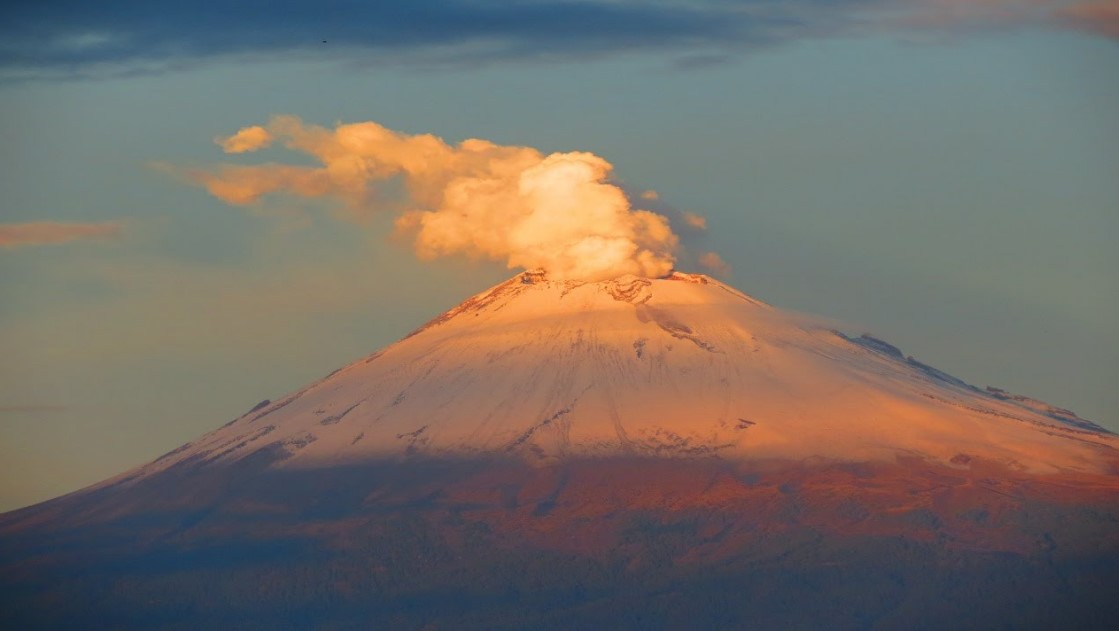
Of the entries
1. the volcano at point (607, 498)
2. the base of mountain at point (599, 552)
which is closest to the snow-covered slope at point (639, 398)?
the volcano at point (607, 498)

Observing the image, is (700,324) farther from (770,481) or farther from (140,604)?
(140,604)

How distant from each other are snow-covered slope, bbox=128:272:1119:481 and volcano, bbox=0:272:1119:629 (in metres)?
0.18

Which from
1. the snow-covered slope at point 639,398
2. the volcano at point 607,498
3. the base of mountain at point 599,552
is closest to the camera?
the base of mountain at point 599,552

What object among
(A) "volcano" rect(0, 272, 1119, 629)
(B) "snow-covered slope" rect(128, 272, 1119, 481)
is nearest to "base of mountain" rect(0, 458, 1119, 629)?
(A) "volcano" rect(0, 272, 1119, 629)

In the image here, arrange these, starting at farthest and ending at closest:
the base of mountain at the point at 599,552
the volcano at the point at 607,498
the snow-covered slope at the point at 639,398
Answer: the snow-covered slope at the point at 639,398 → the volcano at the point at 607,498 → the base of mountain at the point at 599,552

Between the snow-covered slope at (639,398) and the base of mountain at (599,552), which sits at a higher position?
the snow-covered slope at (639,398)

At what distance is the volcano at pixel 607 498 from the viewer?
149m

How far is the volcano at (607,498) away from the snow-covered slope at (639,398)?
177mm

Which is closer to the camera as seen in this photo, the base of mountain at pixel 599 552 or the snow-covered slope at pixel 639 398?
the base of mountain at pixel 599 552

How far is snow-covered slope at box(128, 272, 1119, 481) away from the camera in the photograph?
160 m

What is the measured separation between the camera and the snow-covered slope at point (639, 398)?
160 m

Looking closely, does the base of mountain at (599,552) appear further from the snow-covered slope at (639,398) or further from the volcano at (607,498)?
the snow-covered slope at (639,398)

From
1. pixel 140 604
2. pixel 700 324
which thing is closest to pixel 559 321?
pixel 700 324

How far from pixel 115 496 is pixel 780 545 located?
4193cm
